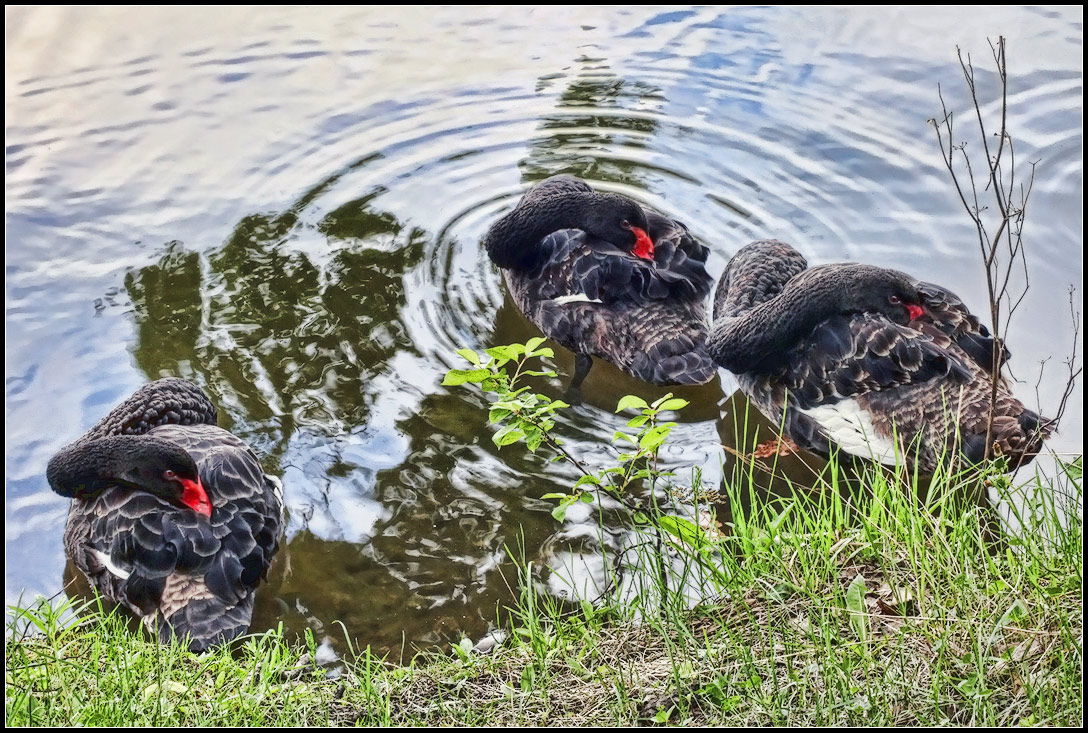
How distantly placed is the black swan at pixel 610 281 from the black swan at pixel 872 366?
0.24 m

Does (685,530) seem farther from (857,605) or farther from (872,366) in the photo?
(872,366)

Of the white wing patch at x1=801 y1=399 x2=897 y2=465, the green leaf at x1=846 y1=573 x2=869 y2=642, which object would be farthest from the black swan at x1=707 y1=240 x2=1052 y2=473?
the green leaf at x1=846 y1=573 x2=869 y2=642

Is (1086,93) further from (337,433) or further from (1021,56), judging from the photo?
(337,433)

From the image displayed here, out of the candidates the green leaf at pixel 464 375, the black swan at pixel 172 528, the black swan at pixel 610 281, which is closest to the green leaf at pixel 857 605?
the green leaf at pixel 464 375

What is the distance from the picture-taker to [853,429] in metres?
5.06

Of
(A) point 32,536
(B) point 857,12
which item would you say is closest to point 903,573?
(A) point 32,536

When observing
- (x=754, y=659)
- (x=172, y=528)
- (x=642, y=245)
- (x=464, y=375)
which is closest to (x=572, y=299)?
(x=642, y=245)

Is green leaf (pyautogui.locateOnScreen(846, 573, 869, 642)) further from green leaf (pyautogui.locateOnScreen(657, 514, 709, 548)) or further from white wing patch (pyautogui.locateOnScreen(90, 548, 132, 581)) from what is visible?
white wing patch (pyautogui.locateOnScreen(90, 548, 132, 581))

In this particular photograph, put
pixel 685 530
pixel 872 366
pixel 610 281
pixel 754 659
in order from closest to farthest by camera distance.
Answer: pixel 754 659
pixel 685 530
pixel 872 366
pixel 610 281

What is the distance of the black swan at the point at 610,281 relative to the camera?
5578mm

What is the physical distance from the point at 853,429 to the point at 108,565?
339 centimetres

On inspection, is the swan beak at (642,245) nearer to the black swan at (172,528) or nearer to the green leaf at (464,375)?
the green leaf at (464,375)

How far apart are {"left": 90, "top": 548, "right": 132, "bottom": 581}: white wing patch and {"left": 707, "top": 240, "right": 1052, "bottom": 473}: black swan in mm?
2882

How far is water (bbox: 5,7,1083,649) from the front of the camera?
5012 millimetres
